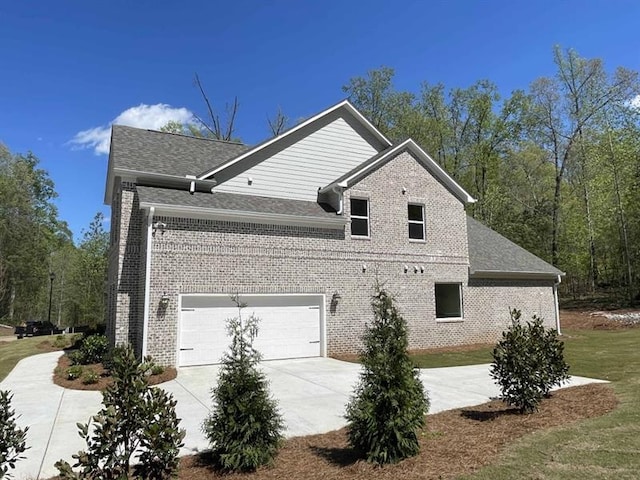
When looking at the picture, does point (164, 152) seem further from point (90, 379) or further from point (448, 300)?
point (448, 300)

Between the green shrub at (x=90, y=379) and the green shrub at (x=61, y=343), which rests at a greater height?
the green shrub at (x=90, y=379)

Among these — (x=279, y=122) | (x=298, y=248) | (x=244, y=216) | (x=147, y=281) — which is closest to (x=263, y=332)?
(x=298, y=248)

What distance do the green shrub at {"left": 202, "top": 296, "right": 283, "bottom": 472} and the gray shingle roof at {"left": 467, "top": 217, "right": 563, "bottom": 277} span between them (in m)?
14.4

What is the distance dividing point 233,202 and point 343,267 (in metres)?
4.52

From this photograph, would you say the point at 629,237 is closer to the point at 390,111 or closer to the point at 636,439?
the point at 390,111

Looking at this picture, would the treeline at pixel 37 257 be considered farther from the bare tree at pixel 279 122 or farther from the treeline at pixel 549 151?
the treeline at pixel 549 151

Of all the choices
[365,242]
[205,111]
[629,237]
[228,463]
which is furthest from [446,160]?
[228,463]

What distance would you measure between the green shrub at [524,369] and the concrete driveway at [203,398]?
130 centimetres

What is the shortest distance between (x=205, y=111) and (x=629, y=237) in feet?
107

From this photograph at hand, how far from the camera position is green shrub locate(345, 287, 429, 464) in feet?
16.7

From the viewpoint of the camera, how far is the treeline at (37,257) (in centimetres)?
3300

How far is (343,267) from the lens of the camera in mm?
15539

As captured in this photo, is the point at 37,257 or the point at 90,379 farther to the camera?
the point at 37,257

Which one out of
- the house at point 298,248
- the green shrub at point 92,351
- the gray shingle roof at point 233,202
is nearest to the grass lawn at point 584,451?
the house at point 298,248
